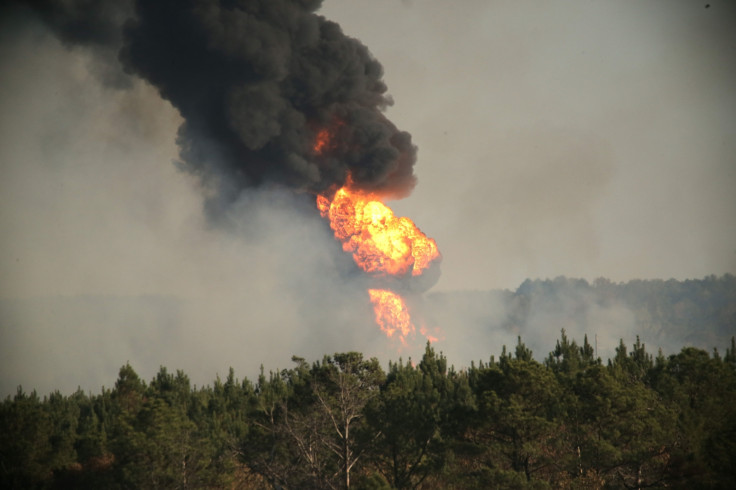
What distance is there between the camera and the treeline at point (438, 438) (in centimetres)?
4228

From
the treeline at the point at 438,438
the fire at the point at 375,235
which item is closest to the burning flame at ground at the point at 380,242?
the fire at the point at 375,235

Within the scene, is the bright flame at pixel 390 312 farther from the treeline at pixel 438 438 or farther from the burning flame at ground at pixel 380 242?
the treeline at pixel 438 438

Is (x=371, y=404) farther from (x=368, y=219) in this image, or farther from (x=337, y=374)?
(x=368, y=219)

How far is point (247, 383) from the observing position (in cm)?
8062

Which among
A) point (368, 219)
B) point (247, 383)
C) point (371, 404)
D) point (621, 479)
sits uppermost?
point (368, 219)

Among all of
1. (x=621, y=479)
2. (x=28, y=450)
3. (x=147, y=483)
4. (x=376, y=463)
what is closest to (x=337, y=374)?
(x=376, y=463)

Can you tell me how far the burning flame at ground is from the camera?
110875mm

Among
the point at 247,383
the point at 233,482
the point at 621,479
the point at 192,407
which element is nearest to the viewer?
the point at 621,479

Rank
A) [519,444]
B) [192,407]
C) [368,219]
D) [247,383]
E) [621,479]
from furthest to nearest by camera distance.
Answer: [368,219]
[247,383]
[192,407]
[621,479]
[519,444]

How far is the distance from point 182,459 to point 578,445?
2565 cm

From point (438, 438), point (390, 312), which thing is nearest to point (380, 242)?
point (390, 312)

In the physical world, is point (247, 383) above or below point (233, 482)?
above

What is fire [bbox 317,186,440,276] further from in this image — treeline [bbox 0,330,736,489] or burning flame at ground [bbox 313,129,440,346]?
treeline [bbox 0,330,736,489]

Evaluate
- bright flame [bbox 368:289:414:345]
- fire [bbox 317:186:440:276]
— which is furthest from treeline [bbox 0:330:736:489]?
bright flame [bbox 368:289:414:345]
